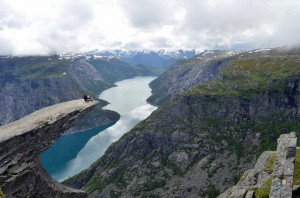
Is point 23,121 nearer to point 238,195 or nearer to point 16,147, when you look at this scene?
point 16,147

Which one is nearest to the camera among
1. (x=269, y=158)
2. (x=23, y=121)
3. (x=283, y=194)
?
(x=283, y=194)

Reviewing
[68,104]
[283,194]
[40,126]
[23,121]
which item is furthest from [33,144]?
[283,194]

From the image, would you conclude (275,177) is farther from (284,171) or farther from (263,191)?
(263,191)

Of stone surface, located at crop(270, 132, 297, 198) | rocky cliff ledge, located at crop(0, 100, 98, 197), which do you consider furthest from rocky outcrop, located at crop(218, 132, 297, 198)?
rocky cliff ledge, located at crop(0, 100, 98, 197)

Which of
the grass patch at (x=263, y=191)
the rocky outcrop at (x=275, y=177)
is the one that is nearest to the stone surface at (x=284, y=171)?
the rocky outcrop at (x=275, y=177)

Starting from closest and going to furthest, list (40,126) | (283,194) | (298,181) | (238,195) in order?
(283,194), (298,181), (238,195), (40,126)

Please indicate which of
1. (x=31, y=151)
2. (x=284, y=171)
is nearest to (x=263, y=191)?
(x=284, y=171)
